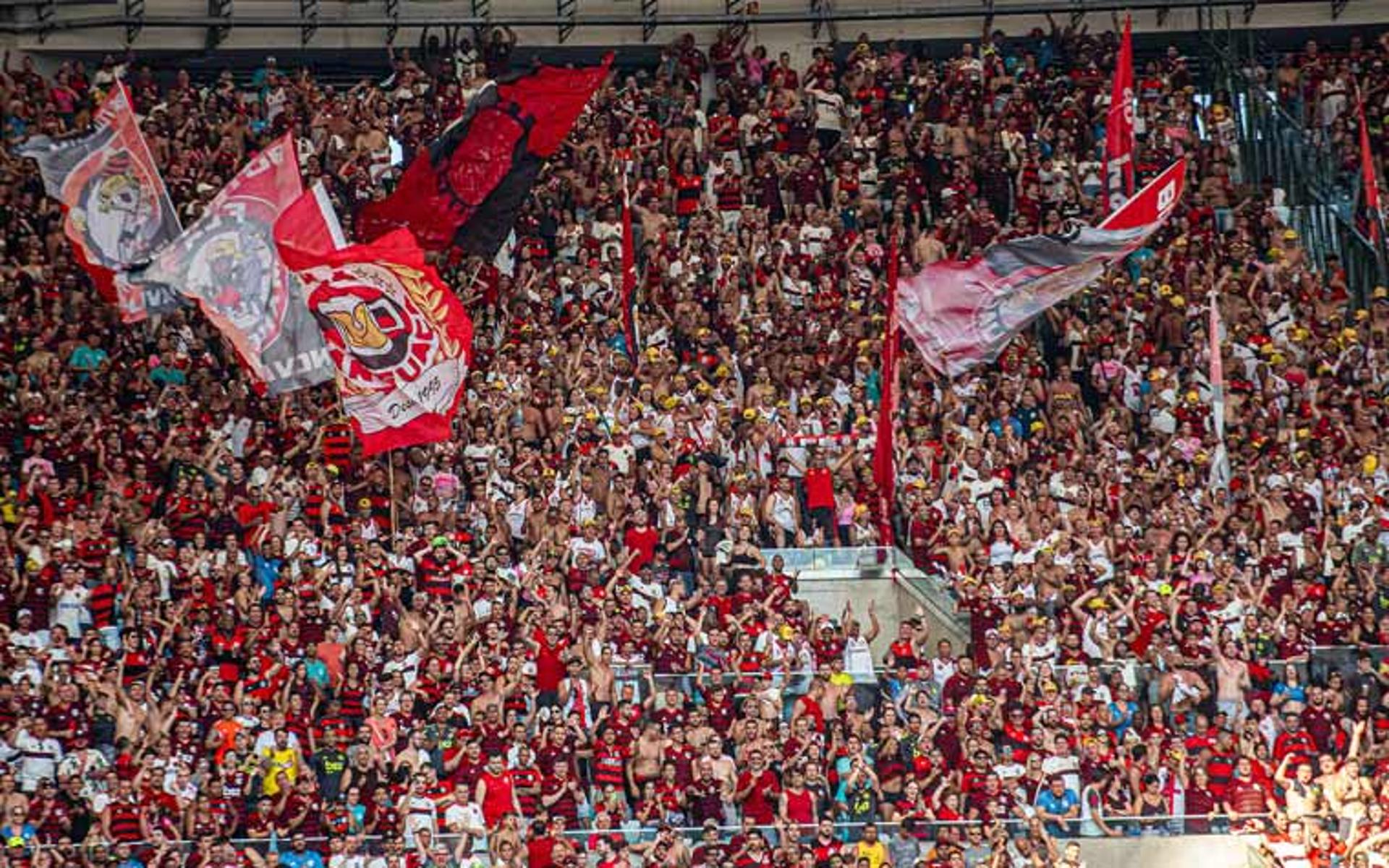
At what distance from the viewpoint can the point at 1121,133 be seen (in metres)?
33.2

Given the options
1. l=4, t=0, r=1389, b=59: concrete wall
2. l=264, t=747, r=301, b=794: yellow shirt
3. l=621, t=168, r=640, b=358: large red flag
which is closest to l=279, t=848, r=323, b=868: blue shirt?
l=264, t=747, r=301, b=794: yellow shirt

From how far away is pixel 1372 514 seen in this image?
95.8 ft

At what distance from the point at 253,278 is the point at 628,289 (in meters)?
4.88

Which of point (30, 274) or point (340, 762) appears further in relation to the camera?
point (30, 274)

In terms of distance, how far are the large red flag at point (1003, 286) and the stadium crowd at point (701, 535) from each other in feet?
4.19

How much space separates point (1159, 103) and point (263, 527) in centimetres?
1603

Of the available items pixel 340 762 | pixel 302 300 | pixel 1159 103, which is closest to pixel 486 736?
pixel 340 762

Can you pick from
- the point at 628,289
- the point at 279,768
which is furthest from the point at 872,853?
the point at 628,289

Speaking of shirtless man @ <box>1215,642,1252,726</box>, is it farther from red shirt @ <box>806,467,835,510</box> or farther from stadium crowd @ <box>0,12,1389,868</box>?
red shirt @ <box>806,467,835,510</box>

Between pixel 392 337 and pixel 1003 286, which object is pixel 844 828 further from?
pixel 1003 286

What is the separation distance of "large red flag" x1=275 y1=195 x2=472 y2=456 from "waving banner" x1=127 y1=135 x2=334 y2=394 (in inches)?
39.8

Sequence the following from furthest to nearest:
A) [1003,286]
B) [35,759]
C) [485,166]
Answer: [485,166]
[1003,286]
[35,759]

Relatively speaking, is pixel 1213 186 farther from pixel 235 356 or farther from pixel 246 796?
pixel 246 796

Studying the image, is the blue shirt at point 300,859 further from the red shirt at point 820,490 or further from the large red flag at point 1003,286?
the large red flag at point 1003,286
